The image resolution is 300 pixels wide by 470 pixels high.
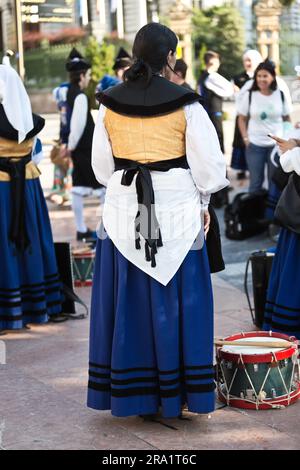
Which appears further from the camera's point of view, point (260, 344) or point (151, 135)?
point (260, 344)

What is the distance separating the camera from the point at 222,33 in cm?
4406

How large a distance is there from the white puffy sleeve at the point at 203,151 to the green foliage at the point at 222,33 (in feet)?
127

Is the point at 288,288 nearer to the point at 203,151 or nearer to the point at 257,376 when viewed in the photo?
the point at 257,376

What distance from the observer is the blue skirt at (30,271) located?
6.52 metres

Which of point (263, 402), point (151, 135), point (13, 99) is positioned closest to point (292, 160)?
point (151, 135)

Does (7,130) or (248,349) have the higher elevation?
(7,130)

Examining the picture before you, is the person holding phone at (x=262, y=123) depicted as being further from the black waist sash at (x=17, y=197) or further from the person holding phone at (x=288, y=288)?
the person holding phone at (x=288, y=288)

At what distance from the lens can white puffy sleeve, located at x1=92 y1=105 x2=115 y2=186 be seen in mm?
4605

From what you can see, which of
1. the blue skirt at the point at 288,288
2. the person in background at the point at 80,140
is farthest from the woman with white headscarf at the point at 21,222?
the person in background at the point at 80,140

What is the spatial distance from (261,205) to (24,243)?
3906mm

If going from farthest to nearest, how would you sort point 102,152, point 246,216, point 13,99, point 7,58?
point 246,216
point 7,58
point 13,99
point 102,152

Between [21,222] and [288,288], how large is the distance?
1.93 metres

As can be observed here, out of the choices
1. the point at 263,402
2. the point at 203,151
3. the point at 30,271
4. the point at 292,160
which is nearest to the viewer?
the point at 203,151

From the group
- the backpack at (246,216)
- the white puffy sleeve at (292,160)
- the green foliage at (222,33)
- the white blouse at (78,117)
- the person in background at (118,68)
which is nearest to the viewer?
the white puffy sleeve at (292,160)
